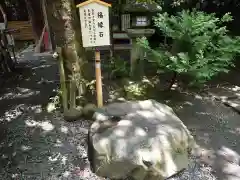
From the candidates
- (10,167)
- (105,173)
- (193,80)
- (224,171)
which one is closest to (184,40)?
(193,80)

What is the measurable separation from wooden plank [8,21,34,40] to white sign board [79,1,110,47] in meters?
8.76

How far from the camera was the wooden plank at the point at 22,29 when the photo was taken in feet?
36.3

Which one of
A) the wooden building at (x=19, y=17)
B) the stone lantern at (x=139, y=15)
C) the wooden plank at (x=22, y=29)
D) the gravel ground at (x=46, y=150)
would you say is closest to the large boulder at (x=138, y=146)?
the gravel ground at (x=46, y=150)

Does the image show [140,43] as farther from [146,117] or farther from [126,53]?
[126,53]

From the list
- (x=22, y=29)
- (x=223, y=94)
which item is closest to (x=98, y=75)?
(x=223, y=94)

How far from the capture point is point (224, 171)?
3.23 metres

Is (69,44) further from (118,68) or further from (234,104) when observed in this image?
(234,104)

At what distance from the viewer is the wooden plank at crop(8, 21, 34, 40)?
36.3ft

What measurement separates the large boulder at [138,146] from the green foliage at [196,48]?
3.81ft

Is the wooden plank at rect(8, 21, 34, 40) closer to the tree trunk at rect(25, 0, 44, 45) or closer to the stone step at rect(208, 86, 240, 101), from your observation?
the tree trunk at rect(25, 0, 44, 45)

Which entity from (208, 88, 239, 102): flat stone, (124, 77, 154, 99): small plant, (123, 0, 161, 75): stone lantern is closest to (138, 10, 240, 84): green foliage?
(123, 0, 161, 75): stone lantern

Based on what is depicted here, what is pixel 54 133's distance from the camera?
385cm

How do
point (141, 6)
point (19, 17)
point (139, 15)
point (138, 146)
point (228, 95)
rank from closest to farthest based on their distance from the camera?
point (138, 146) < point (141, 6) < point (139, 15) < point (228, 95) < point (19, 17)

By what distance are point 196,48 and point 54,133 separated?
9.59 ft
